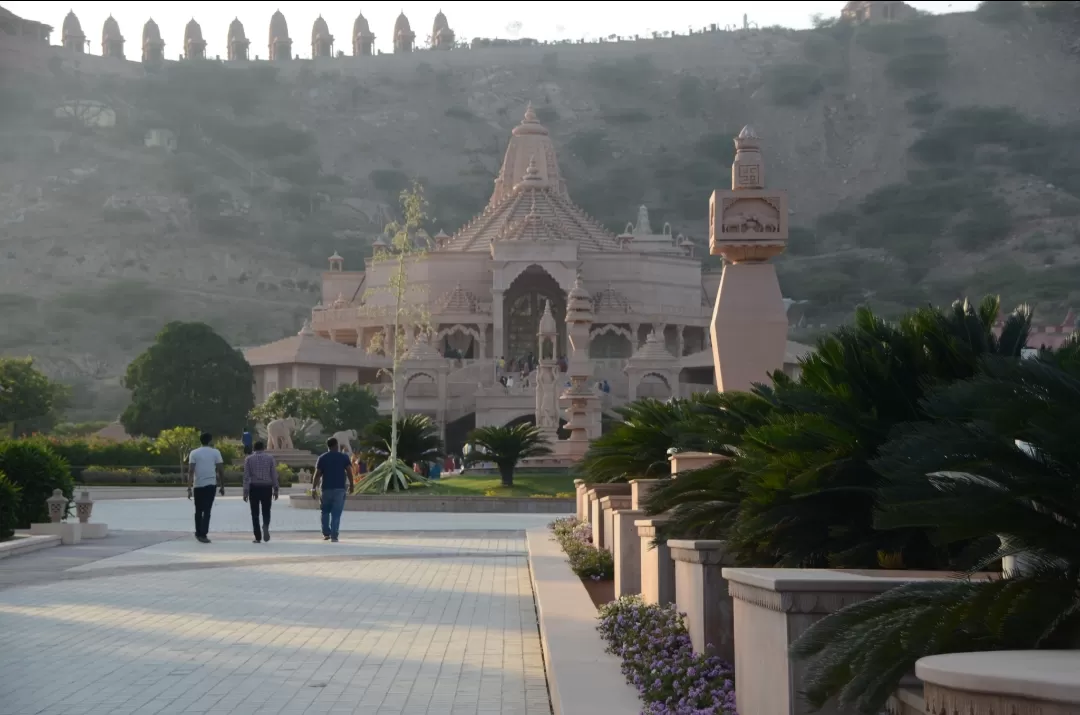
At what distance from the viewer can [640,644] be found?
26.9ft

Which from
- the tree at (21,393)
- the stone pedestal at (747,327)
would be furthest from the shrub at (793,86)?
the stone pedestal at (747,327)

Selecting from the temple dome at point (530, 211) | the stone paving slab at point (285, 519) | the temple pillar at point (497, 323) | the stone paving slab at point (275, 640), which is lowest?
the stone paving slab at point (275, 640)

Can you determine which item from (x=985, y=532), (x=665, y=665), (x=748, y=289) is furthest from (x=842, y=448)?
(x=748, y=289)

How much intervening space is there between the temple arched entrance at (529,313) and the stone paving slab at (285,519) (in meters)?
42.8

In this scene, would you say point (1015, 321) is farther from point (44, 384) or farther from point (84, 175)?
point (84, 175)

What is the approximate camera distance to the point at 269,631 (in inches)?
443

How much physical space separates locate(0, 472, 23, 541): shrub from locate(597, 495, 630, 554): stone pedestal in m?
7.95

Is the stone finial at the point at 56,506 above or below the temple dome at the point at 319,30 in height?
below

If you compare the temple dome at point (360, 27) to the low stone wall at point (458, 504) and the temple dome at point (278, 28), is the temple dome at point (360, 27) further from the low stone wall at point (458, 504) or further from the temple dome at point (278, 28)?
the low stone wall at point (458, 504)

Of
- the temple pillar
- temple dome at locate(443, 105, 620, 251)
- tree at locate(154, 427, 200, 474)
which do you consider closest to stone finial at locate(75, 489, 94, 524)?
tree at locate(154, 427, 200, 474)

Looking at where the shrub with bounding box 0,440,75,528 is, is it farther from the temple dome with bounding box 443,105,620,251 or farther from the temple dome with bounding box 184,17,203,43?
the temple dome with bounding box 184,17,203,43

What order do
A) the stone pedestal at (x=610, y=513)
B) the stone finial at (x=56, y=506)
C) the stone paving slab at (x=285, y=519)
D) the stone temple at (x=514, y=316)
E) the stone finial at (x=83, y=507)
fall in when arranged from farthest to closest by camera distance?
1. the stone temple at (x=514, y=316)
2. the stone paving slab at (x=285, y=519)
3. the stone finial at (x=83, y=507)
4. the stone finial at (x=56, y=506)
5. the stone pedestal at (x=610, y=513)

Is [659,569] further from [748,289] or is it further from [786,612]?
[748,289]

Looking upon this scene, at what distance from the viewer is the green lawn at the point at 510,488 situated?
32.1m
